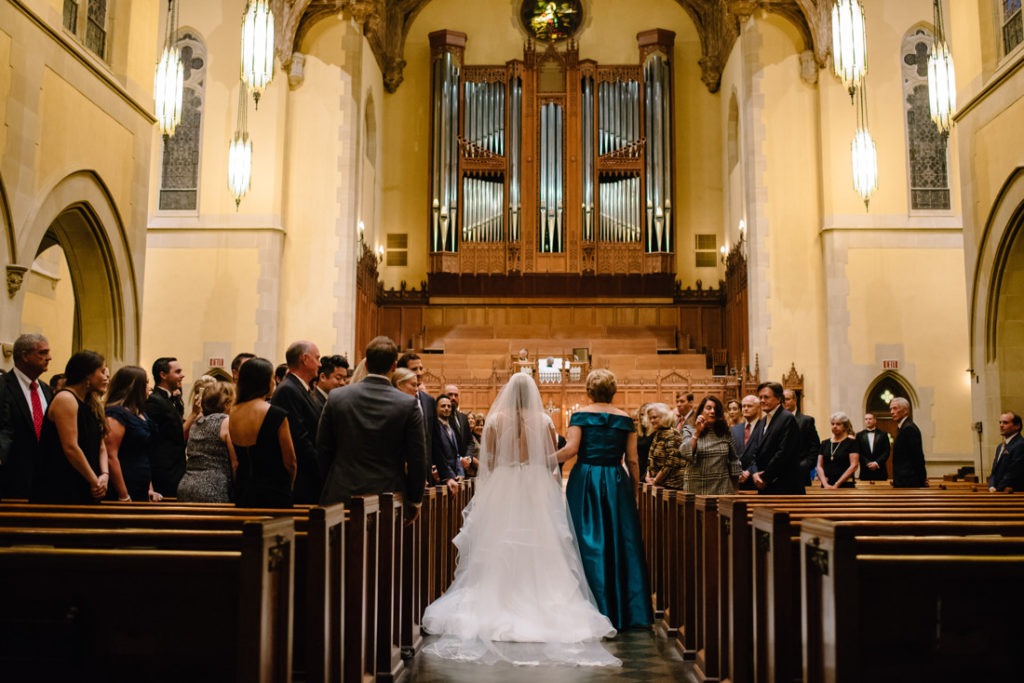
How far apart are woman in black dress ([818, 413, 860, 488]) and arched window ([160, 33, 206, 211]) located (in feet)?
38.2

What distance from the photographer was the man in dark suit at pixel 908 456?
8.63 m

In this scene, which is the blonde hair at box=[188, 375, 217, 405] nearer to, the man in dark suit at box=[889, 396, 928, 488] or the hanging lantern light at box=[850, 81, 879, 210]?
the man in dark suit at box=[889, 396, 928, 488]

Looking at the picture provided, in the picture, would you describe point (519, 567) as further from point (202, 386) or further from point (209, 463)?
point (202, 386)

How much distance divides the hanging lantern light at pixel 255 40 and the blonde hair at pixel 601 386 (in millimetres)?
6537

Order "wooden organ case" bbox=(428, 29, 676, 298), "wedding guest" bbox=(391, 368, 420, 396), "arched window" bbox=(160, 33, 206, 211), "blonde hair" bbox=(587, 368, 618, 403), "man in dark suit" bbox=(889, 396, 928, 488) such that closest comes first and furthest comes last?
"wedding guest" bbox=(391, 368, 420, 396)
"blonde hair" bbox=(587, 368, 618, 403)
"man in dark suit" bbox=(889, 396, 928, 488)
"arched window" bbox=(160, 33, 206, 211)
"wooden organ case" bbox=(428, 29, 676, 298)

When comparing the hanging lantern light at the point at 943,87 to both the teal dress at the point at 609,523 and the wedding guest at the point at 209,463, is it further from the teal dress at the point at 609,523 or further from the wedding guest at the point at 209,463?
the wedding guest at the point at 209,463

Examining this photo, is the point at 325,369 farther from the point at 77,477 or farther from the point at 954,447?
the point at 954,447

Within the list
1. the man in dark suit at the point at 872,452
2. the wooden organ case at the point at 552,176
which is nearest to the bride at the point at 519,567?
the man in dark suit at the point at 872,452

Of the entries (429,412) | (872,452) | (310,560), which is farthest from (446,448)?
(872,452)

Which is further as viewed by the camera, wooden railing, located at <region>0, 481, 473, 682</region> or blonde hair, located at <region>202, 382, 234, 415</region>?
blonde hair, located at <region>202, 382, 234, 415</region>

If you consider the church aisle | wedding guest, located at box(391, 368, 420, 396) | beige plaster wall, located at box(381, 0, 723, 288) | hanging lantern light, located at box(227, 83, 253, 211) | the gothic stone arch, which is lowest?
the church aisle

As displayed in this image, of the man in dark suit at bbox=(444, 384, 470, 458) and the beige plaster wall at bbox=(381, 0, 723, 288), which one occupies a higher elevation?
the beige plaster wall at bbox=(381, 0, 723, 288)

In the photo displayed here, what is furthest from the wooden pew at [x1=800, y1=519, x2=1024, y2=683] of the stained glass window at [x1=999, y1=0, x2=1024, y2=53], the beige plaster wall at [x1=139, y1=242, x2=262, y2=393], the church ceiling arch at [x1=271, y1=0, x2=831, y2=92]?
the church ceiling arch at [x1=271, y1=0, x2=831, y2=92]

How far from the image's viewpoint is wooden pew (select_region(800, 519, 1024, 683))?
287 cm
